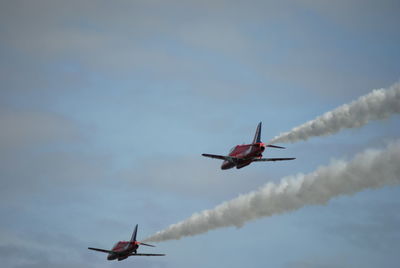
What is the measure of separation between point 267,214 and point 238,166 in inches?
349

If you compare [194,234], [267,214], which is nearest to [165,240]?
[194,234]

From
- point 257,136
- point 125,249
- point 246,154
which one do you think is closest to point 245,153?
point 246,154

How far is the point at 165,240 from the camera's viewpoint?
130m

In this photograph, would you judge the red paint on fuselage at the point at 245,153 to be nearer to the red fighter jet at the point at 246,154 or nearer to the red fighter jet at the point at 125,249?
the red fighter jet at the point at 246,154

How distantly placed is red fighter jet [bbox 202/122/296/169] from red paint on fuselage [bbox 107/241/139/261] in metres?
29.5

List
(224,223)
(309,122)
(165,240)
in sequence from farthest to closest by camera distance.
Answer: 1. (165,240)
2. (224,223)
3. (309,122)

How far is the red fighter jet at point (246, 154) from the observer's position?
109 meters

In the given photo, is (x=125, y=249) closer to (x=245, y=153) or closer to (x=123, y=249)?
(x=123, y=249)

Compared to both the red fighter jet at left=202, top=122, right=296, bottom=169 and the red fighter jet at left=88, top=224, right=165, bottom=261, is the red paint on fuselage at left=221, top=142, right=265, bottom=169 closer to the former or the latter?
the red fighter jet at left=202, top=122, right=296, bottom=169

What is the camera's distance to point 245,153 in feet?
364

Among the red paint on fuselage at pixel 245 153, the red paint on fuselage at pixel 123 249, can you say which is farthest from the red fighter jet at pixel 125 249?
the red paint on fuselage at pixel 245 153

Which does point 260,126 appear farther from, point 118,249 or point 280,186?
point 118,249

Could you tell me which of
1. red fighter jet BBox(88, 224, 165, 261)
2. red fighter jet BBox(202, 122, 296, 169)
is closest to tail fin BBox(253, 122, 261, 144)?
red fighter jet BBox(202, 122, 296, 169)

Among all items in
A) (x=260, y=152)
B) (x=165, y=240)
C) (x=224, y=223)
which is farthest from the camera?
(x=165, y=240)
